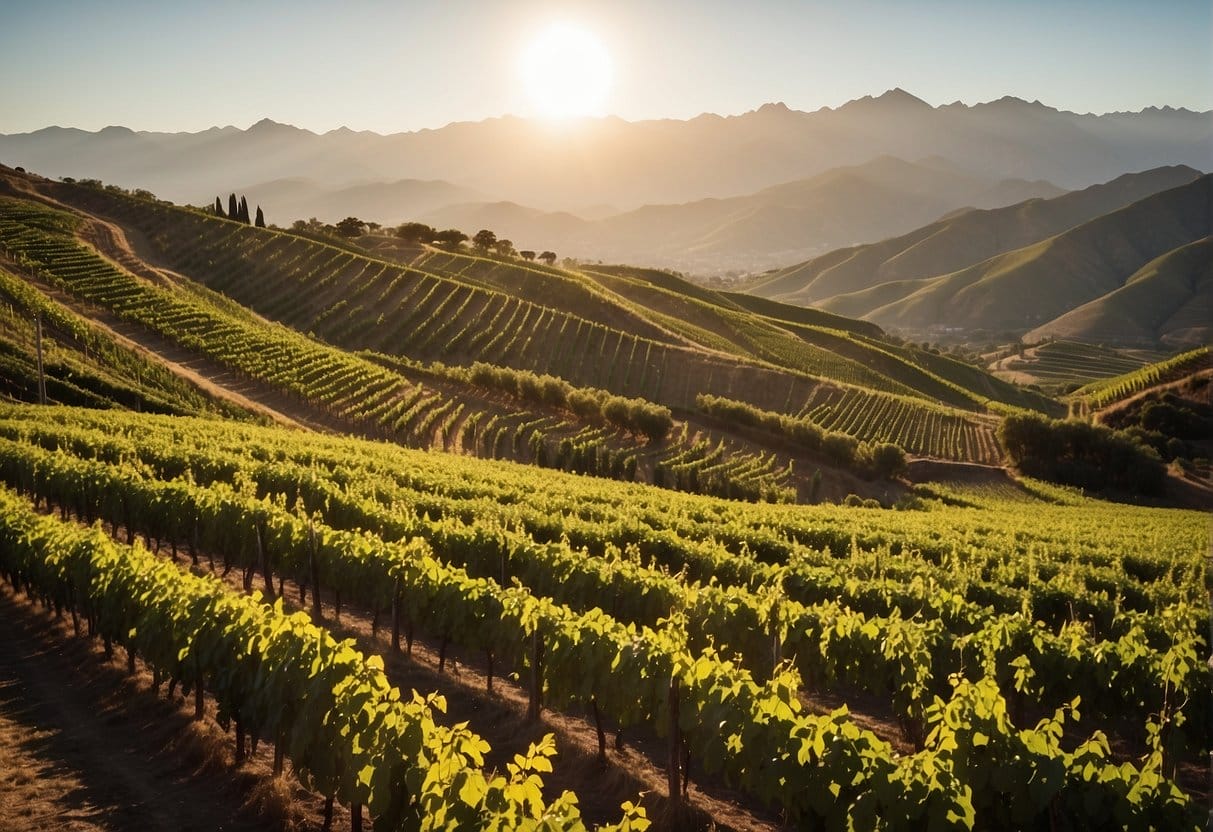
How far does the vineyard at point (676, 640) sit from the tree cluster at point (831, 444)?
3207cm

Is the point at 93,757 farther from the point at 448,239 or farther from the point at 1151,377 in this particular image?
the point at 448,239

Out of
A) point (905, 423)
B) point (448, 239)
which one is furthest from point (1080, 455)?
point (448, 239)

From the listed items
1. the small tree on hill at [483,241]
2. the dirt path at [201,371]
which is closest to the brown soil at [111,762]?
the dirt path at [201,371]

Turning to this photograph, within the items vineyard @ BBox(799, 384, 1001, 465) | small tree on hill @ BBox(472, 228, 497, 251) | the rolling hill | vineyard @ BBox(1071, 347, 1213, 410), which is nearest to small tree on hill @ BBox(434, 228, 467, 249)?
small tree on hill @ BBox(472, 228, 497, 251)

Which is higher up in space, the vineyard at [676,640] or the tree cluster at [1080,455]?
the vineyard at [676,640]

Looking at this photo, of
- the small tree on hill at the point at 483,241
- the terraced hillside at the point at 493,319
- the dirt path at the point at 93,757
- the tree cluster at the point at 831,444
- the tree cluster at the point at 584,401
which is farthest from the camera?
the small tree on hill at the point at 483,241

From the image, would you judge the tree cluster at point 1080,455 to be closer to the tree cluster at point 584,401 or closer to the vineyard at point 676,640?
the tree cluster at point 584,401

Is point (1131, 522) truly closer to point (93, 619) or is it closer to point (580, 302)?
point (93, 619)

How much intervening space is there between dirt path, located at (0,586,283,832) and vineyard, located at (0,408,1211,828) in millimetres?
944

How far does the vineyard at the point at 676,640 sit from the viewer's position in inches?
363

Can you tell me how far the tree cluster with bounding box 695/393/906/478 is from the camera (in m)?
61.6

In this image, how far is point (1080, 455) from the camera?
70562 millimetres

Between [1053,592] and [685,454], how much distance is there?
4024 cm

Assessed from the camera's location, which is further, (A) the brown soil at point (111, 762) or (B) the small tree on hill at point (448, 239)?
(B) the small tree on hill at point (448, 239)
